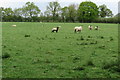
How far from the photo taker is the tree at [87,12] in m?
119

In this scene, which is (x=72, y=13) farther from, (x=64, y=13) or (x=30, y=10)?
(x=30, y=10)

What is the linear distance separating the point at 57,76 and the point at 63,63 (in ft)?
6.43

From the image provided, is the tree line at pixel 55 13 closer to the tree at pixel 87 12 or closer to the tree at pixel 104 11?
the tree at pixel 87 12

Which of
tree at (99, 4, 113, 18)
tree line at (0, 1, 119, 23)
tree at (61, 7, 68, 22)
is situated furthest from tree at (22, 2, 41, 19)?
tree at (99, 4, 113, 18)

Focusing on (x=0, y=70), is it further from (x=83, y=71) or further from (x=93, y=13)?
(x=93, y=13)

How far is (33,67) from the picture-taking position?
320 inches

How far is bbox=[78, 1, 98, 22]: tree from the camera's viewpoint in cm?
11888

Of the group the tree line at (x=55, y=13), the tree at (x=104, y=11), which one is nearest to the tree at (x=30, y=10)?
the tree line at (x=55, y=13)

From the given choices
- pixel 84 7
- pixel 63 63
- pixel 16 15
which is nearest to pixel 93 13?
pixel 84 7

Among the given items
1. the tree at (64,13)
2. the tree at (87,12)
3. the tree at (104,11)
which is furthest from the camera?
the tree at (104,11)

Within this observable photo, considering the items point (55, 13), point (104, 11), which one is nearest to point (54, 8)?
point (55, 13)

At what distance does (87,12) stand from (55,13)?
19482 mm

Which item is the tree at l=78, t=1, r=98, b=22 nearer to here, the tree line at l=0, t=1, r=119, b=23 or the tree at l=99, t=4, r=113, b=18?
the tree line at l=0, t=1, r=119, b=23

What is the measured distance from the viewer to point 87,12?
12325cm
